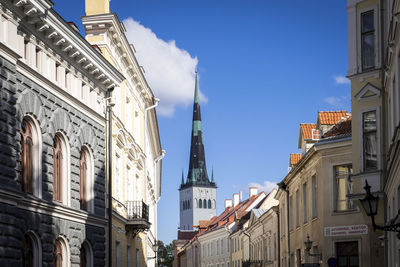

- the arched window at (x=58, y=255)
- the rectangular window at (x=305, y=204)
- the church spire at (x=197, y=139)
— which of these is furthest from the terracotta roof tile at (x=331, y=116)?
the church spire at (x=197, y=139)

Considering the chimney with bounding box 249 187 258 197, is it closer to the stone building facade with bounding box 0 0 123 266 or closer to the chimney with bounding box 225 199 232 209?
the chimney with bounding box 225 199 232 209

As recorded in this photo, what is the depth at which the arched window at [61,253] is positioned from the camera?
2100 centimetres

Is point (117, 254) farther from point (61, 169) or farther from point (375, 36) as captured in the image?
point (375, 36)

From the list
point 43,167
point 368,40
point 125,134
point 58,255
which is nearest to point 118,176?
point 125,134

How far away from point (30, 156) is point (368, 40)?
943cm

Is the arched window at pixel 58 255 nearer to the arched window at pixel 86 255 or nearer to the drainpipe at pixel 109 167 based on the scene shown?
the arched window at pixel 86 255

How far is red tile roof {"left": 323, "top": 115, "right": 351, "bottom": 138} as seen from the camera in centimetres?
2755

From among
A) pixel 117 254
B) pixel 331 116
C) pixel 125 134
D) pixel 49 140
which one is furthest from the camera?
pixel 331 116

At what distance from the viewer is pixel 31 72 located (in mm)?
18891

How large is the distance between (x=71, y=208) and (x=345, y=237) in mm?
10073

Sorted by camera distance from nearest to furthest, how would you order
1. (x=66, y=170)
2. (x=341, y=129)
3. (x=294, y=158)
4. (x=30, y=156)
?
1. (x=30, y=156)
2. (x=66, y=170)
3. (x=341, y=129)
4. (x=294, y=158)

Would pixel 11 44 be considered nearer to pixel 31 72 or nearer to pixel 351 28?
pixel 31 72

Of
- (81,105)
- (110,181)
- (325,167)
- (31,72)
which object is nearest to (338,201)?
(325,167)

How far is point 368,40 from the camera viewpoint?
20.1 meters
